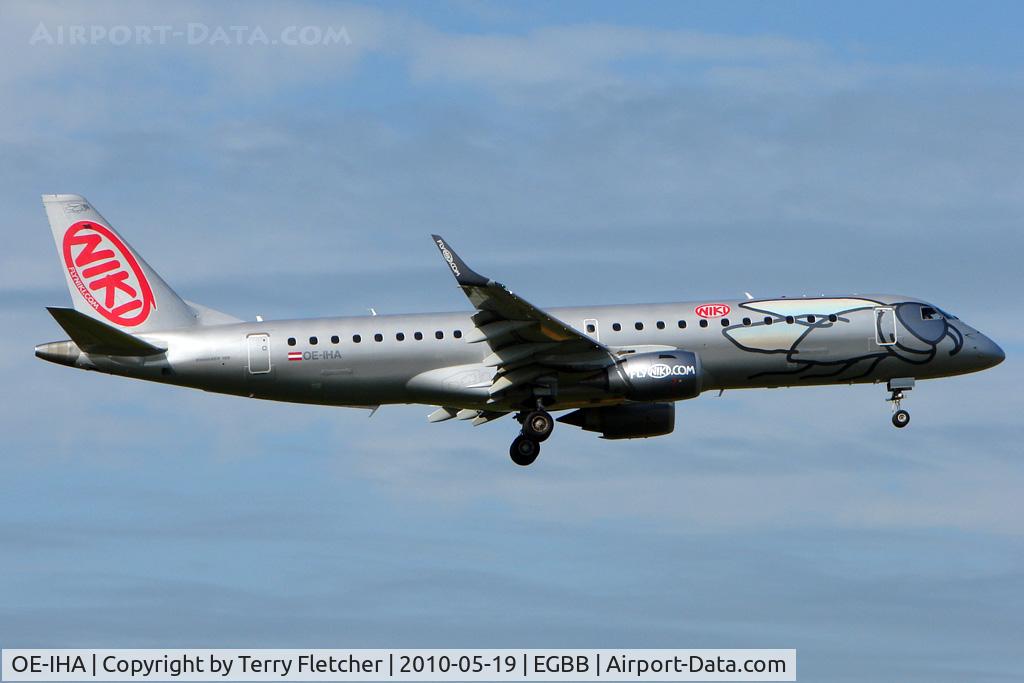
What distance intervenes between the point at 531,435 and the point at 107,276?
14991 mm

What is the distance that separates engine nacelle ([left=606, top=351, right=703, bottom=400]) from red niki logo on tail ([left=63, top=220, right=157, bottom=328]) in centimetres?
1558

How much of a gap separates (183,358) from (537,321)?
11.3m

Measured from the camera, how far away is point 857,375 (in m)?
56.1

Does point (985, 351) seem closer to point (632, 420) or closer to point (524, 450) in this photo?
point (632, 420)

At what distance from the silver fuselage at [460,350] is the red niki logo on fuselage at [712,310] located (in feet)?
0.51

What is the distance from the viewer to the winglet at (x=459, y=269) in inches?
1957

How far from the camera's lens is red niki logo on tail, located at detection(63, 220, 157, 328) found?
55906 millimetres

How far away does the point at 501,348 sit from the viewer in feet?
176

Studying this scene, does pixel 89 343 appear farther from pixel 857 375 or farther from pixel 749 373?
pixel 857 375

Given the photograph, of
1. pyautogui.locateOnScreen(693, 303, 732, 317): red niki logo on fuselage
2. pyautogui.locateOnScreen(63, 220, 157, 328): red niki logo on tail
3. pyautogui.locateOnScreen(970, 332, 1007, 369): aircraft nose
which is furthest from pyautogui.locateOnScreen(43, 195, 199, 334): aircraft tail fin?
pyautogui.locateOnScreen(970, 332, 1007, 369): aircraft nose

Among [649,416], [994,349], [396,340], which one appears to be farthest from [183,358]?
[994,349]

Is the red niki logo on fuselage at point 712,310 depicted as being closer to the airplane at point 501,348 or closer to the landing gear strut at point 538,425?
the airplane at point 501,348

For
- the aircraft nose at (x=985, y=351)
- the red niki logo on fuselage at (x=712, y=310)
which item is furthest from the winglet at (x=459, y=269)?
the aircraft nose at (x=985, y=351)

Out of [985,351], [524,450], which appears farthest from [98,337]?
[985,351]
